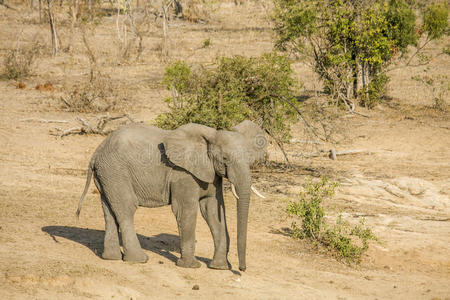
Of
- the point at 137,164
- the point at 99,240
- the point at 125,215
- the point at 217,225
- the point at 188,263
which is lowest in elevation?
the point at 99,240

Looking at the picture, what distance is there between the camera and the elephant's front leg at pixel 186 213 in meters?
7.89

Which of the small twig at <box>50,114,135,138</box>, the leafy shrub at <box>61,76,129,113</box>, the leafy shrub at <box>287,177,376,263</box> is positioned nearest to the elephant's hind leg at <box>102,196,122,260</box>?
the leafy shrub at <box>287,177,376,263</box>

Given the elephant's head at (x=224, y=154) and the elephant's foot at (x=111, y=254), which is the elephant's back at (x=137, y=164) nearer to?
the elephant's head at (x=224, y=154)

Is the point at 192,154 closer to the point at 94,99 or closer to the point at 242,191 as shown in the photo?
the point at 242,191

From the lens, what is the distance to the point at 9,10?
43031mm

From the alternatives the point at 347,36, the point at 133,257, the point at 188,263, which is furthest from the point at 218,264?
the point at 347,36

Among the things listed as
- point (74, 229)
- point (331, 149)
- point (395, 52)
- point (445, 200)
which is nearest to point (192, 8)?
point (395, 52)

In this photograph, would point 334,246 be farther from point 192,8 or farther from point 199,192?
point 192,8

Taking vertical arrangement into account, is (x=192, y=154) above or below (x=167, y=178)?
above

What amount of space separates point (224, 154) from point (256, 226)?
4.10 meters

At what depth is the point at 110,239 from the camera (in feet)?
26.8

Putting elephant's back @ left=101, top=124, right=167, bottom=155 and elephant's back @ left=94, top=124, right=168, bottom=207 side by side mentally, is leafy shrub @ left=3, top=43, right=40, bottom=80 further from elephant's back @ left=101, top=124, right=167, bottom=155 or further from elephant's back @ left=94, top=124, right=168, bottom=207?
elephant's back @ left=94, top=124, right=168, bottom=207

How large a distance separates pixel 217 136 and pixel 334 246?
356 cm

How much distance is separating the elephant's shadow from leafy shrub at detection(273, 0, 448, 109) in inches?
453
